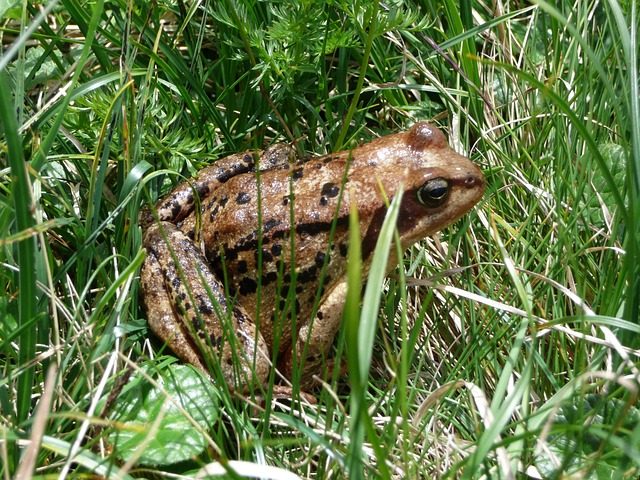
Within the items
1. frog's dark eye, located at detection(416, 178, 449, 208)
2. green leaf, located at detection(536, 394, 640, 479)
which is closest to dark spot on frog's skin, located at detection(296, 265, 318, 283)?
frog's dark eye, located at detection(416, 178, 449, 208)

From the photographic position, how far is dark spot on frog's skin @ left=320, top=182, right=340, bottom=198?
294cm

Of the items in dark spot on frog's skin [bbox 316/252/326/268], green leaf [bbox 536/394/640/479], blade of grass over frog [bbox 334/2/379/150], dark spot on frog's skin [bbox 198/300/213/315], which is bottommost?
green leaf [bbox 536/394/640/479]

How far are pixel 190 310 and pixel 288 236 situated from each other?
1.60 feet

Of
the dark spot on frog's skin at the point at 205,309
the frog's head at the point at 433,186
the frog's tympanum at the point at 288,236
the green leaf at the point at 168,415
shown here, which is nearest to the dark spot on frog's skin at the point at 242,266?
the frog's tympanum at the point at 288,236

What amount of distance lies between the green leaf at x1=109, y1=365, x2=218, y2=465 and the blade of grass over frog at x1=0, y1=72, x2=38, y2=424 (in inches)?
12.6

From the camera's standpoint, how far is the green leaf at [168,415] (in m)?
2.37

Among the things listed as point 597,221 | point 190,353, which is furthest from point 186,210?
point 597,221

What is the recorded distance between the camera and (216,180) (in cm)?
326

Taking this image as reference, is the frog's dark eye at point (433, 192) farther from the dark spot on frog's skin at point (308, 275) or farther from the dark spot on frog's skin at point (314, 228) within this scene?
the dark spot on frog's skin at point (308, 275)

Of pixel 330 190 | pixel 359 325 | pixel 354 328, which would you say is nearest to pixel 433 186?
pixel 330 190

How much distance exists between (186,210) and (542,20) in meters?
2.00

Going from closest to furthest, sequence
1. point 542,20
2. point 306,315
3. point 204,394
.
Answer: point 204,394
point 306,315
point 542,20

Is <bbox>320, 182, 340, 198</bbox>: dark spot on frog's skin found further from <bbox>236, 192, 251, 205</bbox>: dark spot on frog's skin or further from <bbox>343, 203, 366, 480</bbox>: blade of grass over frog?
<bbox>343, 203, 366, 480</bbox>: blade of grass over frog

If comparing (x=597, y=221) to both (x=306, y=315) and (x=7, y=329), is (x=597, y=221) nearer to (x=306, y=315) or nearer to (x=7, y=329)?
(x=306, y=315)
